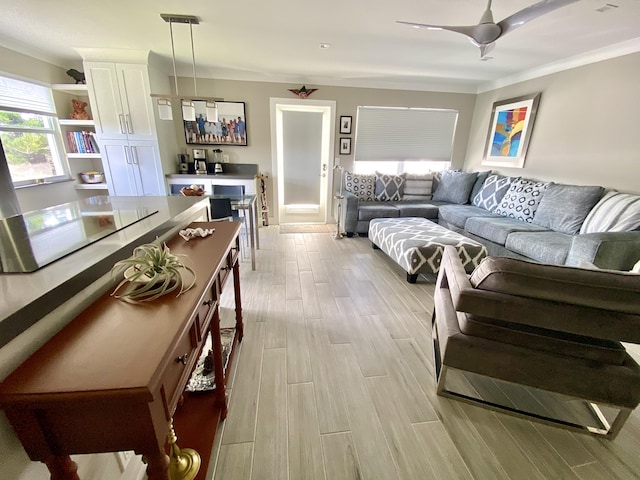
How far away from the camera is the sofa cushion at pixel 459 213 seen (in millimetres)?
3721

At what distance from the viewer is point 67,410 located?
0.56 meters

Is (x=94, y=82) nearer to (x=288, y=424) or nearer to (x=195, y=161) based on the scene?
(x=195, y=161)

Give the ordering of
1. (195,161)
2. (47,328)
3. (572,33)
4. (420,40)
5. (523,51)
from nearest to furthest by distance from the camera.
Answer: (47,328) < (572,33) < (420,40) < (523,51) < (195,161)

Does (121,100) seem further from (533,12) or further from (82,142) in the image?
(533,12)

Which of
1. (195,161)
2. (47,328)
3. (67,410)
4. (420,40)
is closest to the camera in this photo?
(67,410)

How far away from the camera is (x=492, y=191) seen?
3973mm

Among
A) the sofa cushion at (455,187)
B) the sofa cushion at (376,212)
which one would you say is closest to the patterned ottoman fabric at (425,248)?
the sofa cushion at (376,212)

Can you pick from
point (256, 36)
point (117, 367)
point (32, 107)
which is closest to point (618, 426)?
point (117, 367)

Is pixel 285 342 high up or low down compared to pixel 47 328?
down

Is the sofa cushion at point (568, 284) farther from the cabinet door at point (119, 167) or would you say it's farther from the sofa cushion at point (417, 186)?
the cabinet door at point (119, 167)

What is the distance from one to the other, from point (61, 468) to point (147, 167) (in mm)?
3952

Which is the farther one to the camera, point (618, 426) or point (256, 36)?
point (256, 36)

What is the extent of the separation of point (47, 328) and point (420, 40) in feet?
11.3

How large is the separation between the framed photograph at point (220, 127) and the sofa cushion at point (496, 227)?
3.57 m
